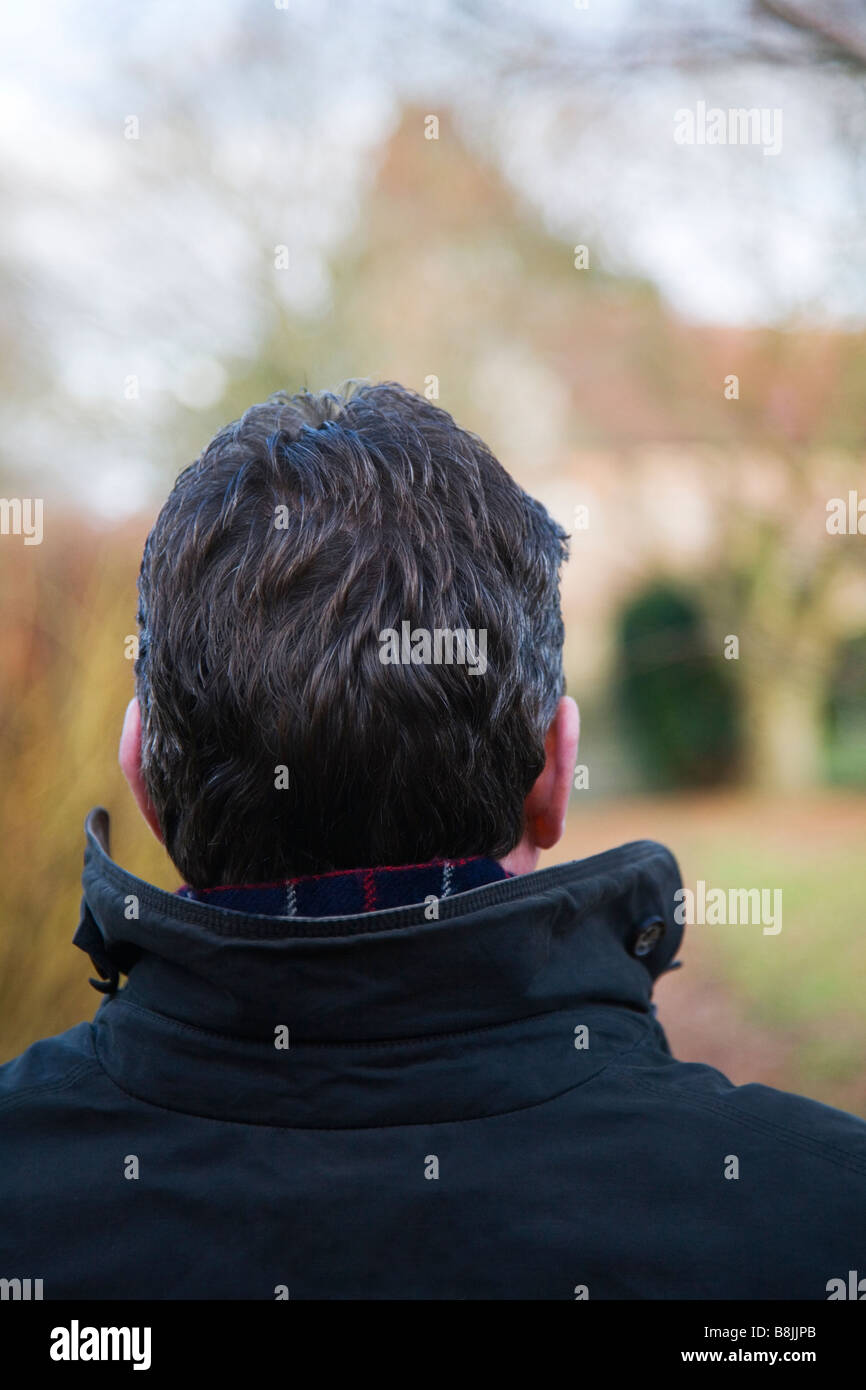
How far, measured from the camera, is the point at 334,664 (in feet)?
3.13

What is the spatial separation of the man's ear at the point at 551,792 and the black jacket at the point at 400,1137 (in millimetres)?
160

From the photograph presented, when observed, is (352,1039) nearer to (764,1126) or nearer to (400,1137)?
(400,1137)

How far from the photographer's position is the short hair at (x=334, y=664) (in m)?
0.96

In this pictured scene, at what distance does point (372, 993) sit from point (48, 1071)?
304 millimetres

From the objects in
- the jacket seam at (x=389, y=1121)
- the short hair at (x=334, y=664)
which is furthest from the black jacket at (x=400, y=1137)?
the short hair at (x=334, y=664)

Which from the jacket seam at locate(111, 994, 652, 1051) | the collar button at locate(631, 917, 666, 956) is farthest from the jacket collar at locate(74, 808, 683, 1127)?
the collar button at locate(631, 917, 666, 956)

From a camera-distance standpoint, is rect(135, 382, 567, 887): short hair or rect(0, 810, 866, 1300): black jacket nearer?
rect(0, 810, 866, 1300): black jacket

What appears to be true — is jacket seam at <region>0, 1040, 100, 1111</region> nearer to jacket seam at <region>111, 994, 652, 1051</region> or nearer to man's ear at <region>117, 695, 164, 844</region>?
jacket seam at <region>111, 994, 652, 1051</region>

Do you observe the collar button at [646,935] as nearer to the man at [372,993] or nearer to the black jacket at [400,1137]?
the man at [372,993]

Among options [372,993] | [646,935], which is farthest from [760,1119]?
[372,993]

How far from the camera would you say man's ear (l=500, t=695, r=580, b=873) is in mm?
1120

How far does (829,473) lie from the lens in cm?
600

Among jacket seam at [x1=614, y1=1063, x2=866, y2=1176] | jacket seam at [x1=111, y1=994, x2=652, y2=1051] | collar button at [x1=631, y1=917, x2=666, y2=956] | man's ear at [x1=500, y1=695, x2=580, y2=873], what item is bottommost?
jacket seam at [x1=614, y1=1063, x2=866, y2=1176]

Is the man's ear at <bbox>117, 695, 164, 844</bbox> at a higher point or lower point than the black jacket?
higher
